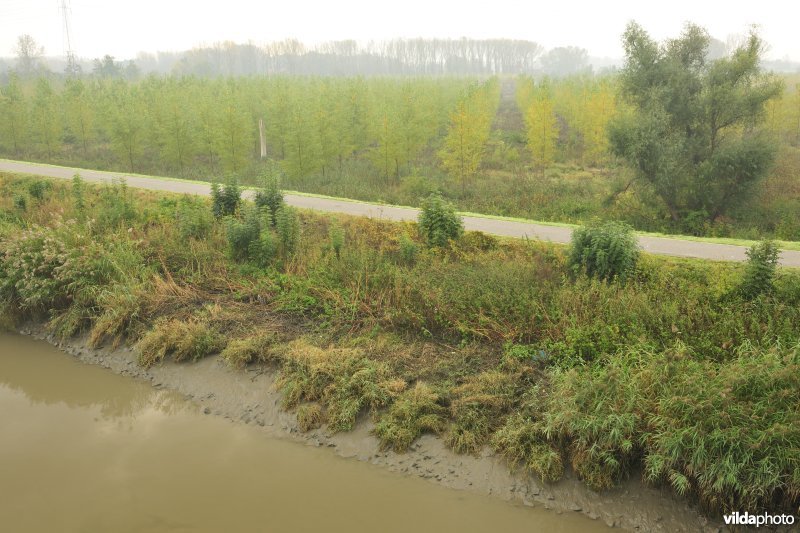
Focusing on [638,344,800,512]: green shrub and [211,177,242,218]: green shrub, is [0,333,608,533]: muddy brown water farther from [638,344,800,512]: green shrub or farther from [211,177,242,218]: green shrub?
[211,177,242,218]: green shrub

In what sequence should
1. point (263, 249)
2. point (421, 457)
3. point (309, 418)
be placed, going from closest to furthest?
point (421, 457) < point (309, 418) < point (263, 249)

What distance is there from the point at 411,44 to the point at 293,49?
2732 centimetres

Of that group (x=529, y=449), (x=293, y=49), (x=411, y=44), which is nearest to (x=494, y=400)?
(x=529, y=449)

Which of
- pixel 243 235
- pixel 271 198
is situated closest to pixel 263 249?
pixel 243 235

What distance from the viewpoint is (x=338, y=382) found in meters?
9.27

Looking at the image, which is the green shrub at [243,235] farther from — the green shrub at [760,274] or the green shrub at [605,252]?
the green shrub at [760,274]

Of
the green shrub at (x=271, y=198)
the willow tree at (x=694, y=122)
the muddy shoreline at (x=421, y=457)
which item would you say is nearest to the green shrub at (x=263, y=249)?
the green shrub at (x=271, y=198)

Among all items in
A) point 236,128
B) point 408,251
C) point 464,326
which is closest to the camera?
point 464,326

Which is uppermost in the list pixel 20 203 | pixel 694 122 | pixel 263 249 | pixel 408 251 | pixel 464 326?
pixel 694 122

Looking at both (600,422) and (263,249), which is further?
(263,249)

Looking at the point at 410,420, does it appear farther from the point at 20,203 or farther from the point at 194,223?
the point at 20,203

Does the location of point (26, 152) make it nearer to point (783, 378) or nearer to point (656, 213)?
point (656, 213)

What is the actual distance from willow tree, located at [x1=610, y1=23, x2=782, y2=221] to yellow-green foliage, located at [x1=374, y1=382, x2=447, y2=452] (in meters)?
15.5
